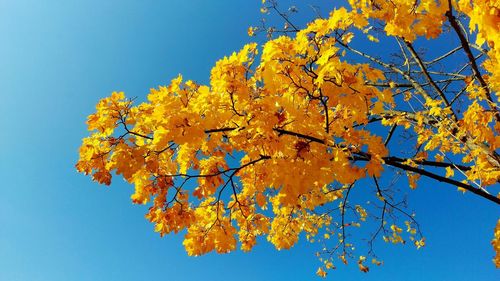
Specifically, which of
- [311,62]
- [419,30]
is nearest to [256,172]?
[311,62]

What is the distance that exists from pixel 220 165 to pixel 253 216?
1.22m

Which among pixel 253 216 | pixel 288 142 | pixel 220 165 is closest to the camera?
pixel 288 142

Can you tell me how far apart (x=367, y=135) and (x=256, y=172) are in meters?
1.38

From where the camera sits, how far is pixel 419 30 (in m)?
3.36

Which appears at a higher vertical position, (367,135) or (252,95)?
(252,95)

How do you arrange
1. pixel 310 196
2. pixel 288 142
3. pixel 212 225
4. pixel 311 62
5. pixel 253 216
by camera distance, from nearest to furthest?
pixel 311 62
pixel 288 142
pixel 212 225
pixel 253 216
pixel 310 196

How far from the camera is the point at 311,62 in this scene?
3.02 meters

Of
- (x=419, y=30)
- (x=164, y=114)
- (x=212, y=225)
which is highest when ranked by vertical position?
(x=419, y=30)

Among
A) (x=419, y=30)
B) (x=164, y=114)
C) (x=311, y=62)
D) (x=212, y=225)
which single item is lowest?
(x=212, y=225)

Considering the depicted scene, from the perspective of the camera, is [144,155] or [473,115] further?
[144,155]

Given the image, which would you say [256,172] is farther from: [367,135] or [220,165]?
[367,135]

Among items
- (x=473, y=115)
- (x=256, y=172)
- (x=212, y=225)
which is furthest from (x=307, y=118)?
(x=212, y=225)

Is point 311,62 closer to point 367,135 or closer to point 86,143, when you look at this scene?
point 367,135

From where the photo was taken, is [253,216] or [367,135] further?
[253,216]
